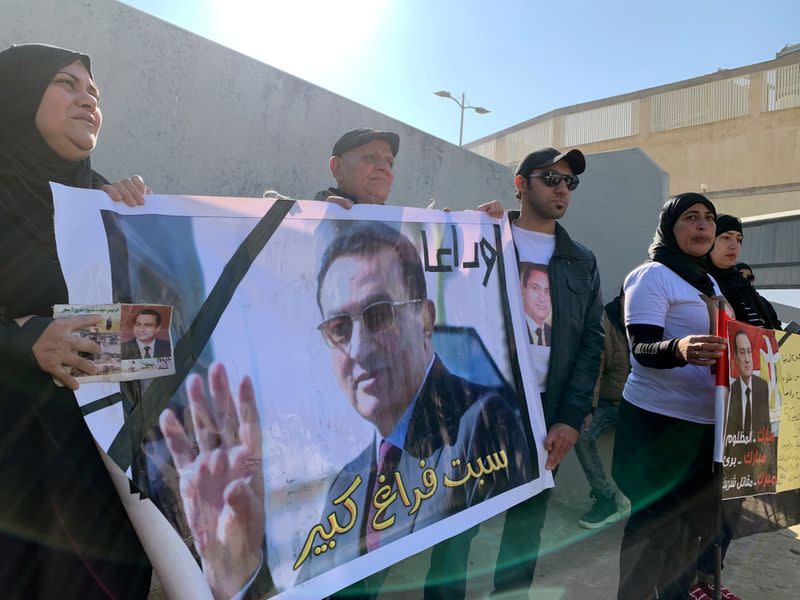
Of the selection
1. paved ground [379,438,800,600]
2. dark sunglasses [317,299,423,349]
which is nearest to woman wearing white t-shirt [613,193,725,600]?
paved ground [379,438,800,600]

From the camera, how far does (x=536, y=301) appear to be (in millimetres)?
2566

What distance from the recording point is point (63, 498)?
147cm

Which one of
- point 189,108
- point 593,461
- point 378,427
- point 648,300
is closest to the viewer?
point 378,427

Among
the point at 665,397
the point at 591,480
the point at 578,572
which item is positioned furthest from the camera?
the point at 591,480

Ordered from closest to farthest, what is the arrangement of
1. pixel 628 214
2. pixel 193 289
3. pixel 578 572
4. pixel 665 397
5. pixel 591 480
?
pixel 193 289, pixel 665 397, pixel 578 572, pixel 591 480, pixel 628 214

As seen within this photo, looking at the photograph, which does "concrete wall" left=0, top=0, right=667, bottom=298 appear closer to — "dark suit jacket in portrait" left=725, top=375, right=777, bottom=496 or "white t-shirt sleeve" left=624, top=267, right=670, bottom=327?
"white t-shirt sleeve" left=624, top=267, right=670, bottom=327

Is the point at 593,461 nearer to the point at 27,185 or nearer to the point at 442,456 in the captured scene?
the point at 442,456

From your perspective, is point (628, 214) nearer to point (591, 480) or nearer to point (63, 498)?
point (591, 480)

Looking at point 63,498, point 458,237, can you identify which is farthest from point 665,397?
point 63,498

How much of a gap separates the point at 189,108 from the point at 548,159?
172 cm

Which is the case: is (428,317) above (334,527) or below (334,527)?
above

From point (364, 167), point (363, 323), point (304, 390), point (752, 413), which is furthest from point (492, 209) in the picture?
point (752, 413)

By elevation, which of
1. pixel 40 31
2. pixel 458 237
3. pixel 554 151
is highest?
pixel 40 31

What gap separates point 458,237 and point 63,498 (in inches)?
60.9
